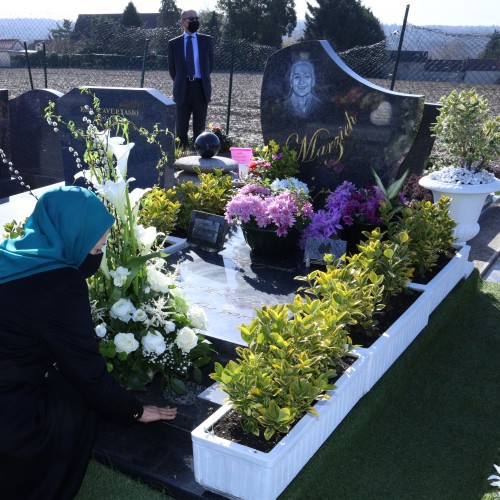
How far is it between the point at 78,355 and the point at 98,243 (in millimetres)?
451

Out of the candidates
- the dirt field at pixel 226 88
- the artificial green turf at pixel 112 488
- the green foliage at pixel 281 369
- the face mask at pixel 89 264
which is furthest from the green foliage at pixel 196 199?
the dirt field at pixel 226 88

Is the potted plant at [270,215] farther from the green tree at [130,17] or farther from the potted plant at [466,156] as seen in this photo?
the green tree at [130,17]

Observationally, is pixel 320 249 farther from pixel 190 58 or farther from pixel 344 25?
pixel 344 25

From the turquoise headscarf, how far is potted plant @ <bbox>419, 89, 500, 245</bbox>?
3.46m

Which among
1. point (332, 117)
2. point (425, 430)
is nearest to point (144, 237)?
point (425, 430)

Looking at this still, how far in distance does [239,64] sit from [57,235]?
22.8 metres

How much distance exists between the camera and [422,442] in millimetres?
3188

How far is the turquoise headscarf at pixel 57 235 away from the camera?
233 cm

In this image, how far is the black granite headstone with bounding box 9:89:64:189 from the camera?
8031mm

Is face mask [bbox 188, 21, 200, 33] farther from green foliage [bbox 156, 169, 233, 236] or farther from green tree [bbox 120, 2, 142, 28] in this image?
green tree [bbox 120, 2, 142, 28]

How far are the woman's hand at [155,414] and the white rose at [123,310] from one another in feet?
1.47

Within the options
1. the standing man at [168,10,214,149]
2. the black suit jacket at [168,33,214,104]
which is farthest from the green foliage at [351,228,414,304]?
the black suit jacket at [168,33,214,104]

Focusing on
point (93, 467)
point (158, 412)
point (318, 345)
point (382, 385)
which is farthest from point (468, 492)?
point (93, 467)

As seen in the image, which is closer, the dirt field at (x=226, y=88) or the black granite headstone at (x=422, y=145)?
the black granite headstone at (x=422, y=145)
